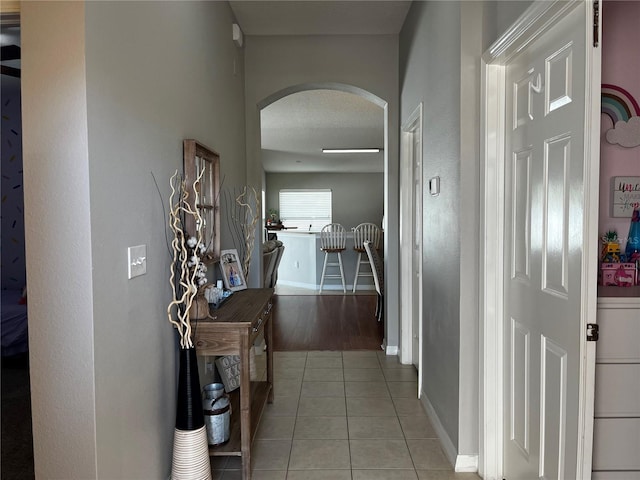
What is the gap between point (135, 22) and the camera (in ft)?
5.67

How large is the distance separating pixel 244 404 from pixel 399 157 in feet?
8.69

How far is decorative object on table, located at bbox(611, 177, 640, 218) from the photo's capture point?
1843mm

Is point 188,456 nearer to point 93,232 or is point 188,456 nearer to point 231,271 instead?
point 93,232

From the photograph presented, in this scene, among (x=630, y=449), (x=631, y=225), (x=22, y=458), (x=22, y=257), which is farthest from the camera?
(x=22, y=257)

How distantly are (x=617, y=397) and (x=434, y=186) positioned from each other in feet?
4.91

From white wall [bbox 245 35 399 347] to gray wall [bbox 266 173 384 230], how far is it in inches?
327

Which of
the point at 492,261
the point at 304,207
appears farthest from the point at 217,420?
the point at 304,207

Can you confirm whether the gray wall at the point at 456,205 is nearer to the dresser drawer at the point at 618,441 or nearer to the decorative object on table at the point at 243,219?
the dresser drawer at the point at 618,441

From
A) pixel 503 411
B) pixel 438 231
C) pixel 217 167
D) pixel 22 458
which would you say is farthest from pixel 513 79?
pixel 22 458

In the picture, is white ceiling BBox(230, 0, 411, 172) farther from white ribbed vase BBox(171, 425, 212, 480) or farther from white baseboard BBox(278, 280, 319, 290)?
white ribbed vase BBox(171, 425, 212, 480)

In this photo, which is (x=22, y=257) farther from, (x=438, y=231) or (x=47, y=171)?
(x=438, y=231)

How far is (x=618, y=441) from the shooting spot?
1567mm

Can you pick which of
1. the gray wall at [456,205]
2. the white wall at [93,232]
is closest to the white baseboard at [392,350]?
the gray wall at [456,205]

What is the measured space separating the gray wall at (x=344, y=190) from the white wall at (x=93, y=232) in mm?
10442
